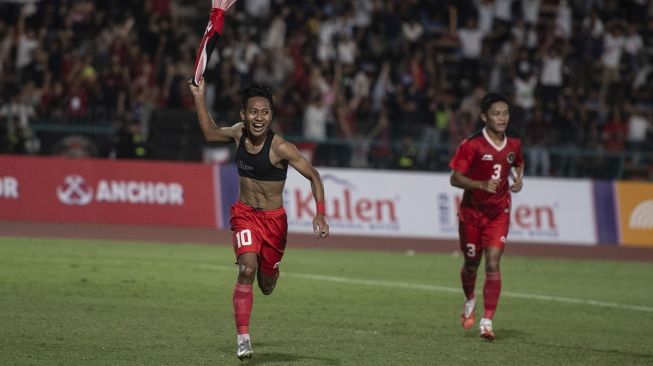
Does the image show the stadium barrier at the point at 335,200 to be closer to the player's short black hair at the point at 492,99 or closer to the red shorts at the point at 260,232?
the player's short black hair at the point at 492,99

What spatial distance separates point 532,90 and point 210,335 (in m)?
19.5

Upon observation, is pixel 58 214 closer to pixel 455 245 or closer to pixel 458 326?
pixel 455 245

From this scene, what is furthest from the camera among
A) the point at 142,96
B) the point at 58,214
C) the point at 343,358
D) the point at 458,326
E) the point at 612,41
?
the point at 612,41

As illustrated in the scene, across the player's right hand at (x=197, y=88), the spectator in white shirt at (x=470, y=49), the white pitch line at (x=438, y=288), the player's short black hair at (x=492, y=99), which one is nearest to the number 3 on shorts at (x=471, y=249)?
the player's short black hair at (x=492, y=99)

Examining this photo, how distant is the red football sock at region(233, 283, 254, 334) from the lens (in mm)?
10039

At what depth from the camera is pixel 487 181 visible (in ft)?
41.5

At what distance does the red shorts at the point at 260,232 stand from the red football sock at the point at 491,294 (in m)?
2.81

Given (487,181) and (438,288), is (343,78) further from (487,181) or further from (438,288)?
(487,181)

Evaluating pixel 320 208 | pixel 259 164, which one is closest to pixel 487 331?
pixel 320 208

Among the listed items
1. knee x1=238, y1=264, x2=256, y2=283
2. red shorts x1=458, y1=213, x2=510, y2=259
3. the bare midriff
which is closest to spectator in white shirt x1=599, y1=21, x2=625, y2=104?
red shorts x1=458, y1=213, x2=510, y2=259

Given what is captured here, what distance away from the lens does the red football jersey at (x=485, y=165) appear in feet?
41.9

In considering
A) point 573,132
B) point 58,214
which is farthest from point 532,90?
point 58,214

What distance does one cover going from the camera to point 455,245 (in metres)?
24.3

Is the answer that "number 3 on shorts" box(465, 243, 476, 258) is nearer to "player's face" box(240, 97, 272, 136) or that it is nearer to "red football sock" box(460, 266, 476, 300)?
"red football sock" box(460, 266, 476, 300)
